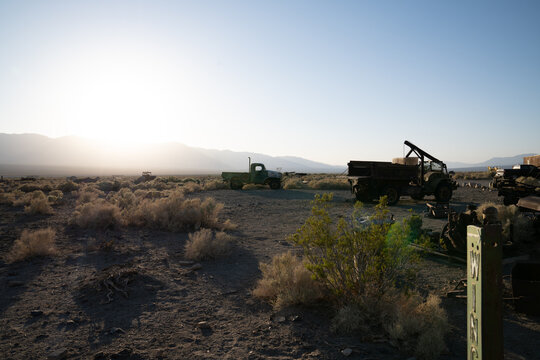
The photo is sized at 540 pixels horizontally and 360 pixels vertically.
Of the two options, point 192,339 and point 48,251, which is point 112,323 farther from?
point 48,251

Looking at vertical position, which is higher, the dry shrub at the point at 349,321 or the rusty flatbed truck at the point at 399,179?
the rusty flatbed truck at the point at 399,179

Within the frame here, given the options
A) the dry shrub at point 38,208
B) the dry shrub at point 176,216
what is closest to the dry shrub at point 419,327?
the dry shrub at point 176,216

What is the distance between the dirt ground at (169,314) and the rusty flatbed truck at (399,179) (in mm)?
9694

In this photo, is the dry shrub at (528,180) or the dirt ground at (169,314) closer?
the dirt ground at (169,314)

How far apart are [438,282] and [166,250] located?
6.28 m

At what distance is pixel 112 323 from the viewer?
14.7ft

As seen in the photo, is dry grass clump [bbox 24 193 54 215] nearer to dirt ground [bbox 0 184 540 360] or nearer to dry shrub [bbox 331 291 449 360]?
dirt ground [bbox 0 184 540 360]

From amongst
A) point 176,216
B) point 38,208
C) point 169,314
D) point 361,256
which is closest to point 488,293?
point 361,256

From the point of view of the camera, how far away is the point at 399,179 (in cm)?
1652

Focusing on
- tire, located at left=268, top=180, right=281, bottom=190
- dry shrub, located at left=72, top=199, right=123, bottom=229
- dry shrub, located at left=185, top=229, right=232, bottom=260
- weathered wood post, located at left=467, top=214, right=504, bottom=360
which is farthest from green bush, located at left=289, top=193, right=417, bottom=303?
tire, located at left=268, top=180, right=281, bottom=190

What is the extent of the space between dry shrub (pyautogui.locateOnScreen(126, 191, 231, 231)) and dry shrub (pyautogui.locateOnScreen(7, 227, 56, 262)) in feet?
10.7

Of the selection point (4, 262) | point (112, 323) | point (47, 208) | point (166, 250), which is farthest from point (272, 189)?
point (112, 323)

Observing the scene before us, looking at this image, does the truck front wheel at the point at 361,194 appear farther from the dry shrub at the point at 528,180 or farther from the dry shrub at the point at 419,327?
the dry shrub at the point at 419,327

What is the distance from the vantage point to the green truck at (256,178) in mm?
28000
